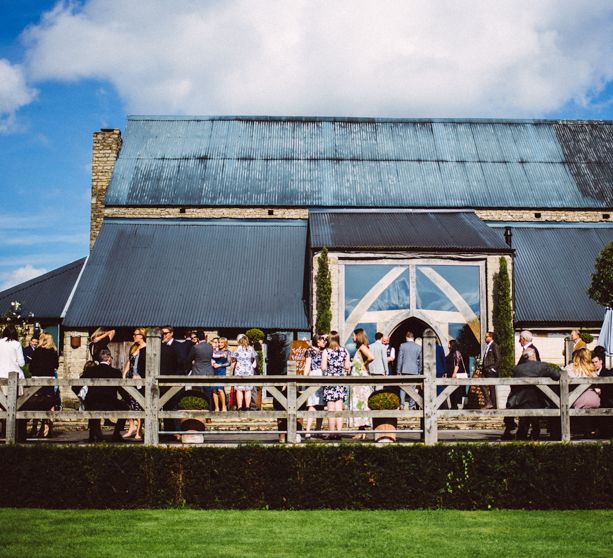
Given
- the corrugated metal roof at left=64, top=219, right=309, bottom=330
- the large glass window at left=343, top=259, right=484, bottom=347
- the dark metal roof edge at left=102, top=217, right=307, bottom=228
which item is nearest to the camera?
the large glass window at left=343, top=259, right=484, bottom=347

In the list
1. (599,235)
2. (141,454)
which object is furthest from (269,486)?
(599,235)

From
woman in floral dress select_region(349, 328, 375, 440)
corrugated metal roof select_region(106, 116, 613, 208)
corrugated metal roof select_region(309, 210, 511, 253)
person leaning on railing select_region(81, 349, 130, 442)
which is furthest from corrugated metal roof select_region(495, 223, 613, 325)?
person leaning on railing select_region(81, 349, 130, 442)

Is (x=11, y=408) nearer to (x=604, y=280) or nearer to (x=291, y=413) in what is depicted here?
(x=291, y=413)

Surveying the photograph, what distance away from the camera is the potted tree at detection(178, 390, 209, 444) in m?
9.89

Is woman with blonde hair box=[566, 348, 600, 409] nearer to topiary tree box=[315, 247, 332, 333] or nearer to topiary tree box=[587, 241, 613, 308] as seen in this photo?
topiary tree box=[587, 241, 613, 308]

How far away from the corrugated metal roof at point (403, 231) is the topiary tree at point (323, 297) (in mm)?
770

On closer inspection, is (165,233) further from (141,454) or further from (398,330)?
(141,454)

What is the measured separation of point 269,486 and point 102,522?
6.32 feet

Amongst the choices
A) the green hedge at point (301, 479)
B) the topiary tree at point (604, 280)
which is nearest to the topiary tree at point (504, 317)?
the topiary tree at point (604, 280)

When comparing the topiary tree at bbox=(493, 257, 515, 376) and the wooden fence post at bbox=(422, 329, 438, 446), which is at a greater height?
the topiary tree at bbox=(493, 257, 515, 376)

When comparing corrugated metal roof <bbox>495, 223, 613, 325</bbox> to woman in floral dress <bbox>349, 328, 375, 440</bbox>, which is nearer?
woman in floral dress <bbox>349, 328, 375, 440</bbox>

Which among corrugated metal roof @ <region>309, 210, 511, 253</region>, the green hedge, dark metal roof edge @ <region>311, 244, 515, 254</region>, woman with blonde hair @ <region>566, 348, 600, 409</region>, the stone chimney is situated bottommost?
the green hedge

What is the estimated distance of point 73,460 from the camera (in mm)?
8977

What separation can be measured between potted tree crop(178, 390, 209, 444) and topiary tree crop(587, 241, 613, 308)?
11804 mm
